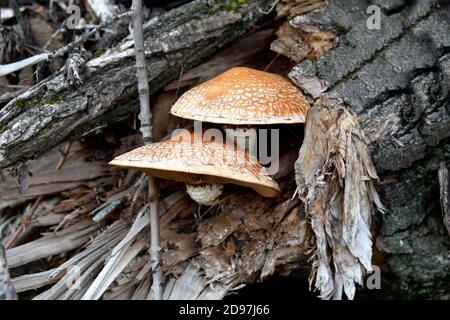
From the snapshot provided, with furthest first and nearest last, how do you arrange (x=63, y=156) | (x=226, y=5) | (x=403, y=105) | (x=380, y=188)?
(x=63, y=156) → (x=226, y=5) → (x=380, y=188) → (x=403, y=105)

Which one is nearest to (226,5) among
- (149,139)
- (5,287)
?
(149,139)

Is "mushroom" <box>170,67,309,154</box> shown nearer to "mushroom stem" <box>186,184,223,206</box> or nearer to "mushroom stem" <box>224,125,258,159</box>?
"mushroom stem" <box>224,125,258,159</box>

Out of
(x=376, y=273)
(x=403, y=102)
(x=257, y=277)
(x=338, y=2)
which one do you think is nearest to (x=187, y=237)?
(x=257, y=277)

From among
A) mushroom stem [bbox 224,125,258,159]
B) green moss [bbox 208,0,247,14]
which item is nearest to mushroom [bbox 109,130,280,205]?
mushroom stem [bbox 224,125,258,159]

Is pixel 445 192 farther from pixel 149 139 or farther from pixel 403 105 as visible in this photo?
pixel 149 139

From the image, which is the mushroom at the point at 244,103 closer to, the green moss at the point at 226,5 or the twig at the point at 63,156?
the green moss at the point at 226,5

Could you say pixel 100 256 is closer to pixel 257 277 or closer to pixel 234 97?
pixel 257 277

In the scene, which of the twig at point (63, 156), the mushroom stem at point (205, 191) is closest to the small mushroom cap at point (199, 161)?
the mushroom stem at point (205, 191)
